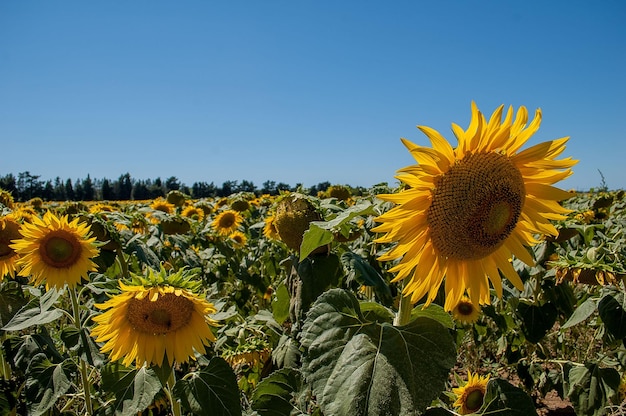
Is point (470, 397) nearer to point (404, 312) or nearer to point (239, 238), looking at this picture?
point (404, 312)

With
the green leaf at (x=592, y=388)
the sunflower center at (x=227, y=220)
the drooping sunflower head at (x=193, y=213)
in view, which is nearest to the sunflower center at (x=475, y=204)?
the green leaf at (x=592, y=388)

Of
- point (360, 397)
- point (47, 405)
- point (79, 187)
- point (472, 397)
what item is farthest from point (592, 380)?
point (79, 187)

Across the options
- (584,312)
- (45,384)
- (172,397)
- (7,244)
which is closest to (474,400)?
(584,312)

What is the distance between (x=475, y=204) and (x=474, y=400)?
5.33 ft

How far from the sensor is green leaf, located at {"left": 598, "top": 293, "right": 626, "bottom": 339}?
2.09 metres

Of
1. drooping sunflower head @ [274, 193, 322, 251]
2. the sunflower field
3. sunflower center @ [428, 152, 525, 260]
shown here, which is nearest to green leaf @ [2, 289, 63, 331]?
the sunflower field

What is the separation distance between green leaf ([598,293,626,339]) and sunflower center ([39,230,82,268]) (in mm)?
2826

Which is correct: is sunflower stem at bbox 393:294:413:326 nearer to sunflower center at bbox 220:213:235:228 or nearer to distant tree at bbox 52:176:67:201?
sunflower center at bbox 220:213:235:228

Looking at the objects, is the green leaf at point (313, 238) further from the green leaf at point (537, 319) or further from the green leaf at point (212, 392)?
the green leaf at point (537, 319)

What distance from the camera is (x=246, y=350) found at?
7.57 ft

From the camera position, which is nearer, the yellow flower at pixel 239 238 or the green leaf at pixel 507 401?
the green leaf at pixel 507 401

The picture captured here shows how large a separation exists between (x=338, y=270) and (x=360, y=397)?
79cm

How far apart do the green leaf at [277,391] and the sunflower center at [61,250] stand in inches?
60.3

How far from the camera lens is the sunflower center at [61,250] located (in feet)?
8.56
